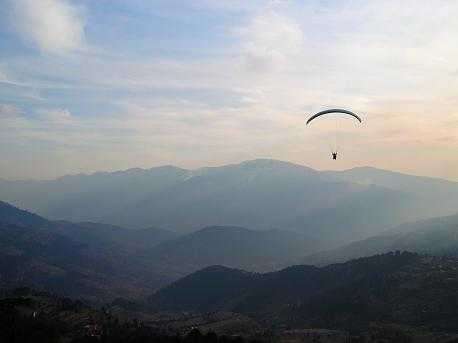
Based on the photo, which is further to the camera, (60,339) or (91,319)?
(91,319)

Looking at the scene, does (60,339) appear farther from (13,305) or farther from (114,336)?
(13,305)

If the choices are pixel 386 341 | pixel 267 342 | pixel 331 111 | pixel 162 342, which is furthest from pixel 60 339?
pixel 386 341

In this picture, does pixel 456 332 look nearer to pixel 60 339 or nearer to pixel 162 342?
pixel 162 342

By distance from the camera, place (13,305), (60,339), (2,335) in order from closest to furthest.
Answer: (2,335)
(60,339)
(13,305)

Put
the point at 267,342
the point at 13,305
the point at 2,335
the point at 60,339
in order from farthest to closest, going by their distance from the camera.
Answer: the point at 267,342 < the point at 13,305 < the point at 60,339 < the point at 2,335

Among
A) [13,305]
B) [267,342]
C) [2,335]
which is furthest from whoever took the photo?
[267,342]

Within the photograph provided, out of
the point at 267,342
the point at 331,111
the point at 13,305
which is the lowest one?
the point at 267,342

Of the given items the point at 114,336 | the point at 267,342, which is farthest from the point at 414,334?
the point at 114,336

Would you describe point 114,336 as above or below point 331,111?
below

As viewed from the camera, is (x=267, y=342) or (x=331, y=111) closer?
(x=331, y=111)
